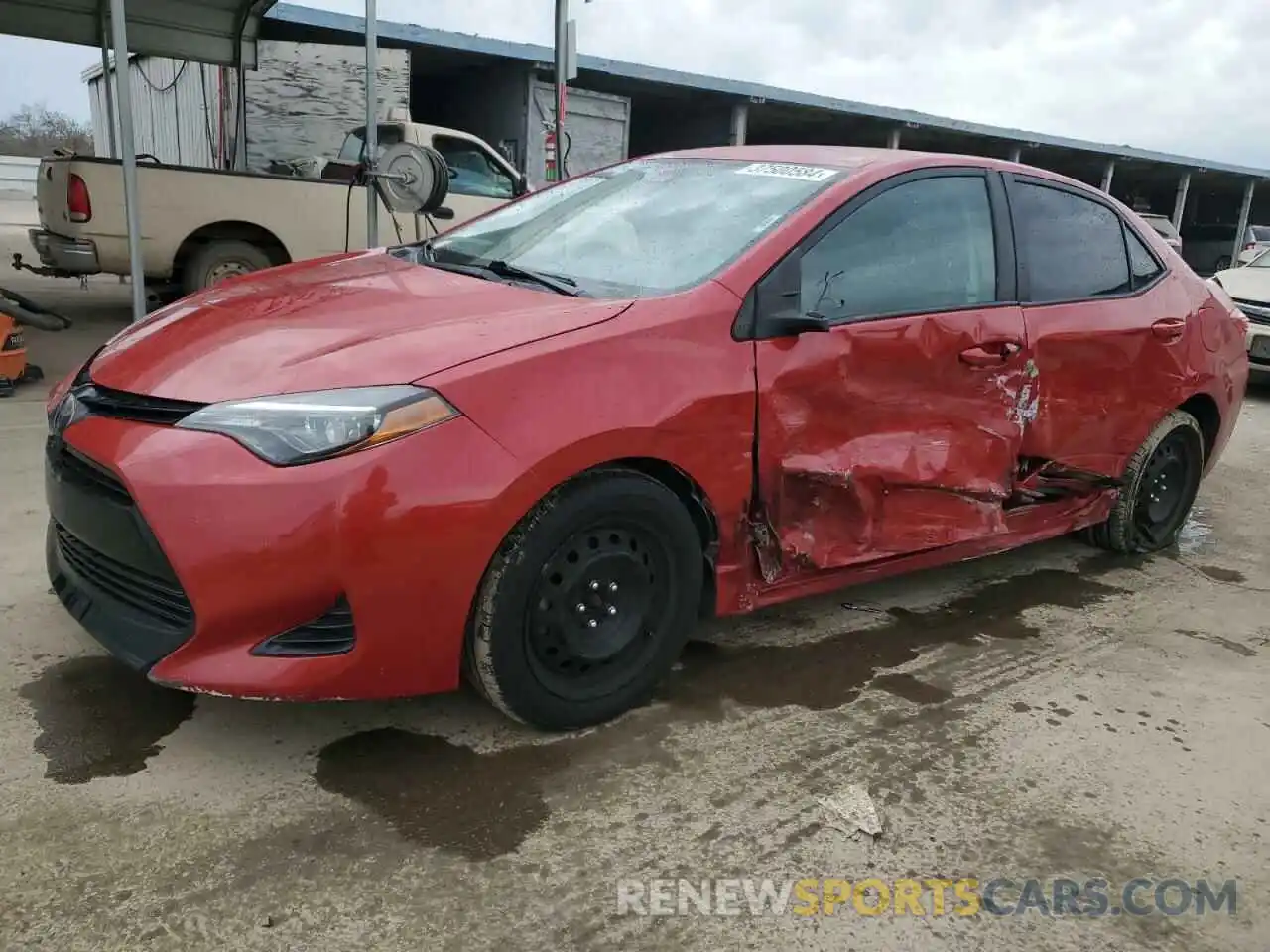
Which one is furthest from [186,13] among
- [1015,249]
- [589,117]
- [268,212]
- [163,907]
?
[163,907]

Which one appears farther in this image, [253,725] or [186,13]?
[186,13]

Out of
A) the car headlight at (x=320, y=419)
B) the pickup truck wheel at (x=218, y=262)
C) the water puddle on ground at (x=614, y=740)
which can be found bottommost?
the water puddle on ground at (x=614, y=740)

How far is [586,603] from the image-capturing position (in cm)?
260

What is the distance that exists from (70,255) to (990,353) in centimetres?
726

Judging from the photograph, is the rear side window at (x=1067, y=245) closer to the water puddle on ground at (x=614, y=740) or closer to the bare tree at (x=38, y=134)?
the water puddle on ground at (x=614, y=740)

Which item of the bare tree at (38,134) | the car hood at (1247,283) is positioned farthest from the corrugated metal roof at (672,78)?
the bare tree at (38,134)

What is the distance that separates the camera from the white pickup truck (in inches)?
302

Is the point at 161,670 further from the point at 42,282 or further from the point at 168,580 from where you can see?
the point at 42,282

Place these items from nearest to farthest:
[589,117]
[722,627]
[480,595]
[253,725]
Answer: [480,595]
[253,725]
[722,627]
[589,117]

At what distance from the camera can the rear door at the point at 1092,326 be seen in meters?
3.62

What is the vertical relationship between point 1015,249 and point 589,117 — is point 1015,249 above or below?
below

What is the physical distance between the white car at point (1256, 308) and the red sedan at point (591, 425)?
5923mm

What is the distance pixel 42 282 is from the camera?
12.5 metres

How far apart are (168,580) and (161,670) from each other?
0.21 m
